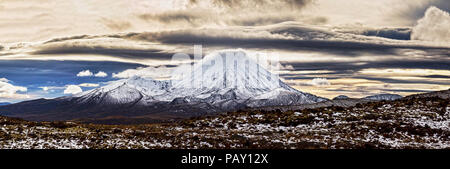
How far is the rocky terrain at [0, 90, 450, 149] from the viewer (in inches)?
1469

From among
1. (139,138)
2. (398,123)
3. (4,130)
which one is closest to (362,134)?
(398,123)

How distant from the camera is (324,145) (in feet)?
124

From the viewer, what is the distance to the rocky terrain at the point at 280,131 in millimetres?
37312

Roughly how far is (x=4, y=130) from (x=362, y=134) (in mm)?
39897

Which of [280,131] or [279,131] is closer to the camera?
[280,131]

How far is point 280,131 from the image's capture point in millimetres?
48125
